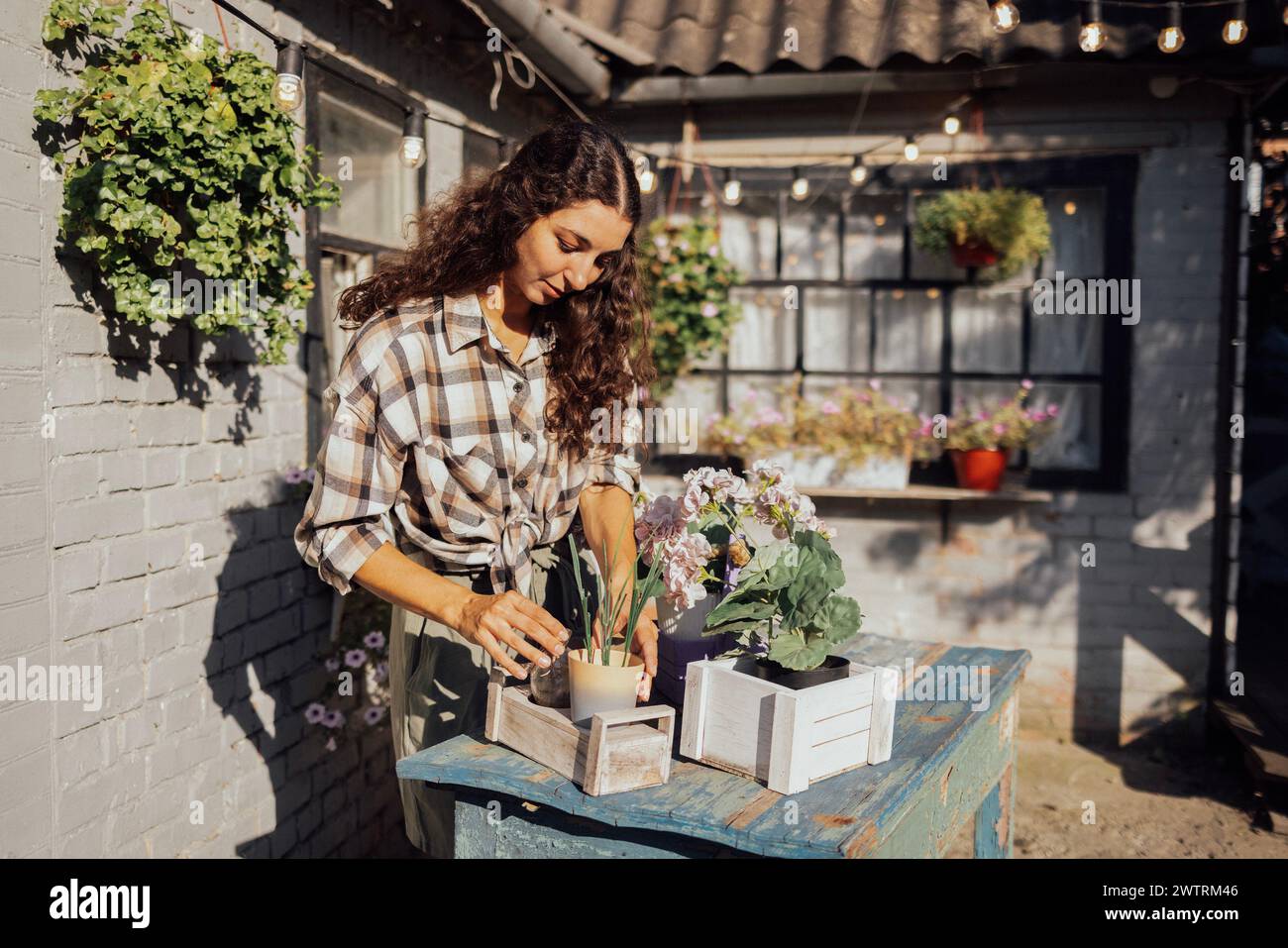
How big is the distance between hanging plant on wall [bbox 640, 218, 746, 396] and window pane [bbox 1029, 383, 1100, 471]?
1.71 m

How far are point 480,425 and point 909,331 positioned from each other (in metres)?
3.95

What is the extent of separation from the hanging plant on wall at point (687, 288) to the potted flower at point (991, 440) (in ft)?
4.34

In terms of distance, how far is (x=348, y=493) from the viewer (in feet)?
6.72

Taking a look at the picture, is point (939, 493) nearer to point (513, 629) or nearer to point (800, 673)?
point (800, 673)

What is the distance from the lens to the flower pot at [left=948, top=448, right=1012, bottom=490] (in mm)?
5367

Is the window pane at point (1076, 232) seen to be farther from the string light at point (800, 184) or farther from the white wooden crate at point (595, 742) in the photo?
the white wooden crate at point (595, 742)

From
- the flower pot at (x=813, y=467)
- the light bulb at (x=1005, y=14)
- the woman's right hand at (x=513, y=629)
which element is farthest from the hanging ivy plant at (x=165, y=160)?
the flower pot at (x=813, y=467)

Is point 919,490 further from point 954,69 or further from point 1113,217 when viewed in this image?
point 954,69

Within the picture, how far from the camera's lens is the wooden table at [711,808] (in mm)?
1661

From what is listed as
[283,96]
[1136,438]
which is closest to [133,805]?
[283,96]

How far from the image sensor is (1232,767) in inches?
202

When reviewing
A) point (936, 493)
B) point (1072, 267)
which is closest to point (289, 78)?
point (936, 493)
